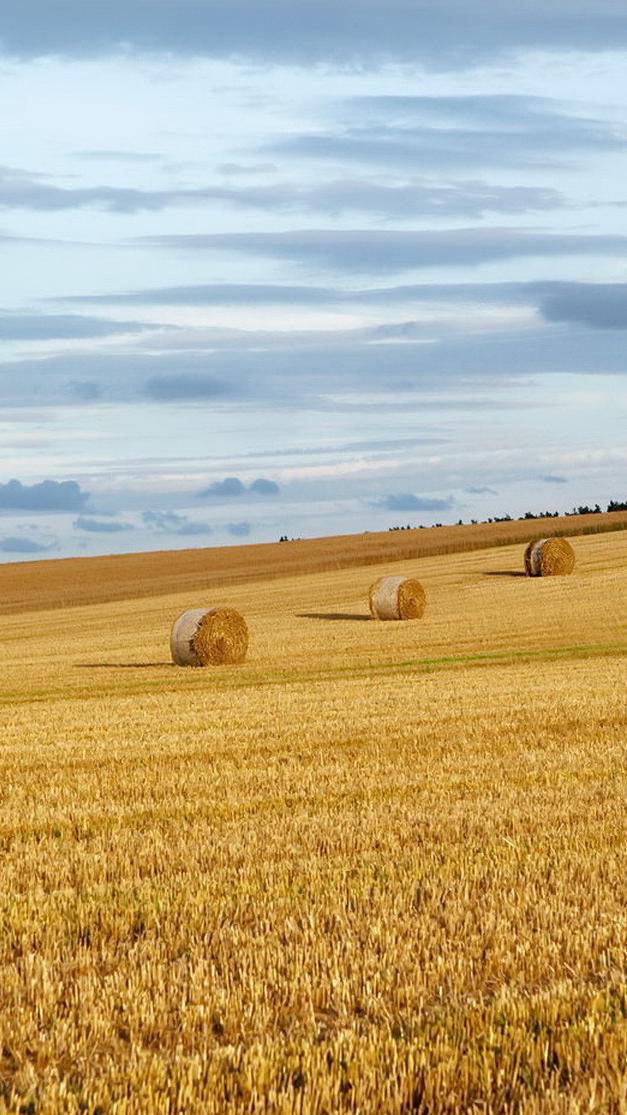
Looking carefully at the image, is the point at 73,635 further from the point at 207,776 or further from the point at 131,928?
the point at 131,928

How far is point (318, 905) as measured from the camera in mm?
7348

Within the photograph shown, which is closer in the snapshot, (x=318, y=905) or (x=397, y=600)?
(x=318, y=905)

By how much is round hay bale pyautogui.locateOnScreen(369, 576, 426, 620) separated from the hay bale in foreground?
9.75 meters

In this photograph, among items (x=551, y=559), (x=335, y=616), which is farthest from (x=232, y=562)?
(x=335, y=616)

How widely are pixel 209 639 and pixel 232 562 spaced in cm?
4070

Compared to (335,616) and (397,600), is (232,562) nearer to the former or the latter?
(335,616)

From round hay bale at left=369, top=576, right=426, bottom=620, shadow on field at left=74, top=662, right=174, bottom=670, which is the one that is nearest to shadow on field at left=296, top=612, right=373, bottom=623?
round hay bale at left=369, top=576, right=426, bottom=620

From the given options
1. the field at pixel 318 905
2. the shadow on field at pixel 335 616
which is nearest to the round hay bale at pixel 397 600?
the shadow on field at pixel 335 616

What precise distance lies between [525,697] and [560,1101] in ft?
45.5

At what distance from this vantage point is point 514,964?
6.35 m

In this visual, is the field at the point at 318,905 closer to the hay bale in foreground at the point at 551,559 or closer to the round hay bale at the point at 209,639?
the round hay bale at the point at 209,639

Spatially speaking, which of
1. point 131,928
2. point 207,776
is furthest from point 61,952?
point 207,776

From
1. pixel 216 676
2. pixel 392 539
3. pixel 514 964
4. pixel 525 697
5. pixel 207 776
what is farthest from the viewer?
pixel 392 539

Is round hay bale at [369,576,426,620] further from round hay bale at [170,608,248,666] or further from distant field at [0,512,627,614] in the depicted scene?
distant field at [0,512,627,614]
